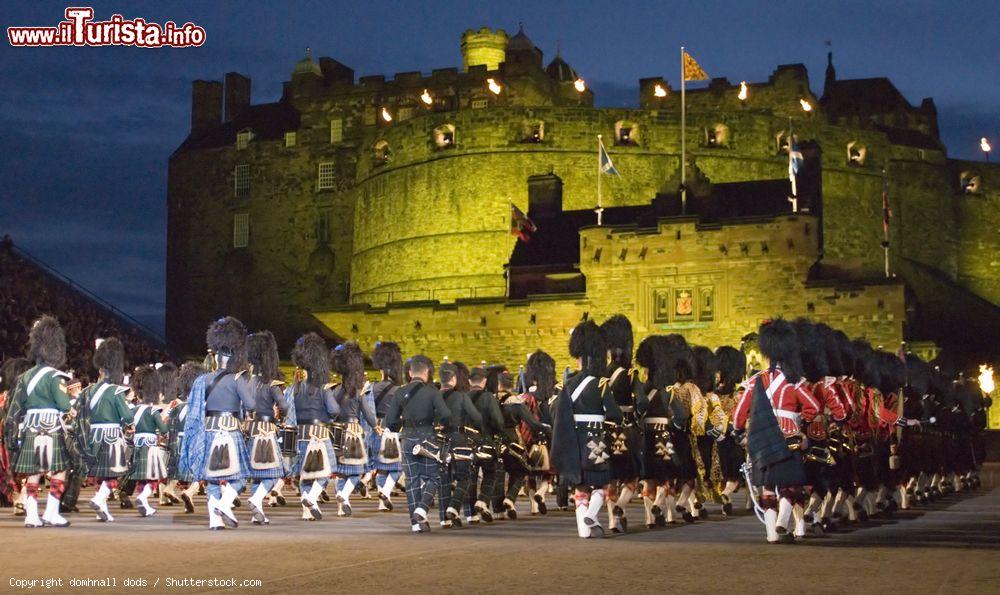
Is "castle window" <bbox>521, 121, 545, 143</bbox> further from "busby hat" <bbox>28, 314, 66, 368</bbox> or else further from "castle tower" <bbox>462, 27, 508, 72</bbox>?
"busby hat" <bbox>28, 314, 66, 368</bbox>

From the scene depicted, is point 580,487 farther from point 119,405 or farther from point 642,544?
point 119,405

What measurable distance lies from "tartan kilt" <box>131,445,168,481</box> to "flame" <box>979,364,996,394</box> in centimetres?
3369

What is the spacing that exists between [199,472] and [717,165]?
144 ft

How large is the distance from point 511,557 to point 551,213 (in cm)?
4140

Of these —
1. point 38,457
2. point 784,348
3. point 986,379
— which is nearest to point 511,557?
point 784,348

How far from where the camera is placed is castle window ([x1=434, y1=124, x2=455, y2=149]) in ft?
180

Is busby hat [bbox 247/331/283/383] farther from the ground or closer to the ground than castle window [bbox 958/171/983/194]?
closer to the ground

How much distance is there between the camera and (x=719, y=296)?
42.9 meters

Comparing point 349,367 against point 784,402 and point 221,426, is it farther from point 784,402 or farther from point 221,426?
point 784,402

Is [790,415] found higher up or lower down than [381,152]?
lower down

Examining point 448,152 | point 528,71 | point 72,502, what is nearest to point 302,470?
point 72,502

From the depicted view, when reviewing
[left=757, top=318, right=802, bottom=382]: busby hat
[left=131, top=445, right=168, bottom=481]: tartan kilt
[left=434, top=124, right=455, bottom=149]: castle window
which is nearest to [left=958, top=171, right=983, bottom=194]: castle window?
[left=434, top=124, right=455, bottom=149]: castle window

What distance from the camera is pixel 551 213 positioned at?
2036 inches

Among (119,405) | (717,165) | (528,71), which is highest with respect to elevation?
(528,71)
